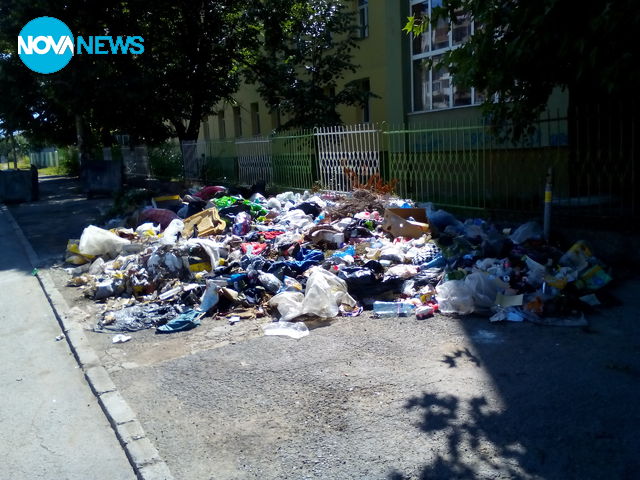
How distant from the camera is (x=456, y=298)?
6.17 meters

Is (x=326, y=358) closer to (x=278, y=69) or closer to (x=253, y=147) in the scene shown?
(x=253, y=147)

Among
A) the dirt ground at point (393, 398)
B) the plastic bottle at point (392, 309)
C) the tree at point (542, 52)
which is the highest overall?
the tree at point (542, 52)

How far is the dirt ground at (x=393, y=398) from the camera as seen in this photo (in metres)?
3.60

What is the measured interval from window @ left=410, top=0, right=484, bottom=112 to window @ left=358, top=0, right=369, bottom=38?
3601 mm

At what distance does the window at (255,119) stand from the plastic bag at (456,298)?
21.9 m

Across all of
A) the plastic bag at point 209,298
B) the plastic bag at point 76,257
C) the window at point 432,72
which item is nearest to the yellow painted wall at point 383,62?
the window at point 432,72

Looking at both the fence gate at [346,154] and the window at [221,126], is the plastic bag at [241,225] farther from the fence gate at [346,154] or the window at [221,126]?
the window at [221,126]

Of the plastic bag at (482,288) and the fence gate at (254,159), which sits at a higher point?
the fence gate at (254,159)

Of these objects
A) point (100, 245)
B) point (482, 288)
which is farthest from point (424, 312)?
point (100, 245)

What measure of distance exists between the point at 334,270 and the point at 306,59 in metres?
11.6

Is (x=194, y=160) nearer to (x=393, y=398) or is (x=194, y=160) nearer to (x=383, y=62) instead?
(x=383, y=62)

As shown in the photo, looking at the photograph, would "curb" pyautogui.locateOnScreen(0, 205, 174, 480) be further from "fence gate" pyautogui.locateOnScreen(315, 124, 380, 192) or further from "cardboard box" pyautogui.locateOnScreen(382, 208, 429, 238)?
"fence gate" pyautogui.locateOnScreen(315, 124, 380, 192)

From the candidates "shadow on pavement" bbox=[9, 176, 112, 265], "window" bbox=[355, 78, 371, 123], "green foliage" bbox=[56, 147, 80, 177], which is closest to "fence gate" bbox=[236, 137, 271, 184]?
"shadow on pavement" bbox=[9, 176, 112, 265]

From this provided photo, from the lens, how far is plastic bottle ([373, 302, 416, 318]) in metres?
6.31
